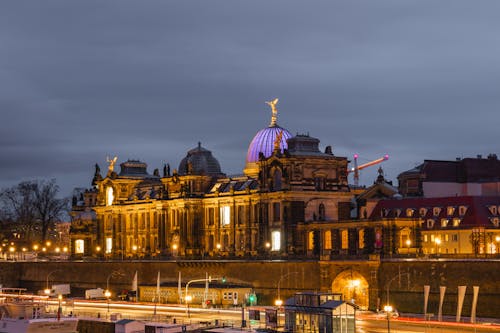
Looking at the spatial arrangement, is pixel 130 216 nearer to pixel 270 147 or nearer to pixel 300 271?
pixel 270 147

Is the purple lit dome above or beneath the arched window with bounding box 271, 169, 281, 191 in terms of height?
above

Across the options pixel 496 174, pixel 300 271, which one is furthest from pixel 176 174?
pixel 496 174

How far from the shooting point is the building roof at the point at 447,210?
5022 inches

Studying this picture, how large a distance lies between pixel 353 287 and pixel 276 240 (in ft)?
81.5

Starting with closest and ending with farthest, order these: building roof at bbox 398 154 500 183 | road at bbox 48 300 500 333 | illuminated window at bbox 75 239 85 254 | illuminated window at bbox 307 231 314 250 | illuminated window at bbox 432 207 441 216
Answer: road at bbox 48 300 500 333, illuminated window at bbox 432 207 441 216, illuminated window at bbox 307 231 314 250, building roof at bbox 398 154 500 183, illuminated window at bbox 75 239 85 254

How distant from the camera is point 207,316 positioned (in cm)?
11069

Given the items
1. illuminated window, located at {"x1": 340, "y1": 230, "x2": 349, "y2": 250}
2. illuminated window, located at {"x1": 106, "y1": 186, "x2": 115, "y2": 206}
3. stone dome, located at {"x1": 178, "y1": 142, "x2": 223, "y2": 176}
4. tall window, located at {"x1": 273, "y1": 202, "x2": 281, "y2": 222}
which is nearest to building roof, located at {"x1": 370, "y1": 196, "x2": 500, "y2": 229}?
illuminated window, located at {"x1": 340, "y1": 230, "x2": 349, "y2": 250}

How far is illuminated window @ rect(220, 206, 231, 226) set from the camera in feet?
496

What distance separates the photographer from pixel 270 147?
158125 millimetres

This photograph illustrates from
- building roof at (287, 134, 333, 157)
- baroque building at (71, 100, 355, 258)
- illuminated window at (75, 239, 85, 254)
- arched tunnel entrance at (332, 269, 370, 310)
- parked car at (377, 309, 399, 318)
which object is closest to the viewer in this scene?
parked car at (377, 309, 399, 318)

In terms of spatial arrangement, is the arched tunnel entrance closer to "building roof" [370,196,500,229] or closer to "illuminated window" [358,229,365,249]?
"illuminated window" [358,229,365,249]

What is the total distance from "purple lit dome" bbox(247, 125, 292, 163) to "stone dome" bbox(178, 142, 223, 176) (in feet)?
18.9

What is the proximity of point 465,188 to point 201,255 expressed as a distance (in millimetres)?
42369

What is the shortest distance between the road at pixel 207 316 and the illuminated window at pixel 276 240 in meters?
19.1
